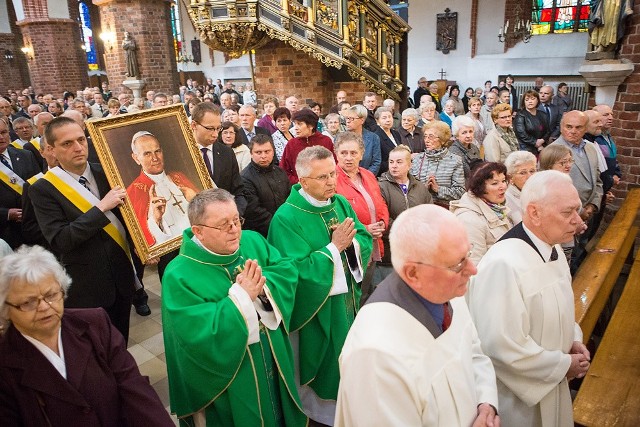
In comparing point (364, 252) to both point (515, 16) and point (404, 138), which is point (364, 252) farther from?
point (515, 16)

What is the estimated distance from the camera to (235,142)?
5277 mm

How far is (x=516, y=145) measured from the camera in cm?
576

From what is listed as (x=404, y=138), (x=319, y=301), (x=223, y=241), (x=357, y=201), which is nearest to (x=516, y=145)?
(x=404, y=138)

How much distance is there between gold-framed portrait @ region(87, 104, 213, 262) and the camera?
292 cm

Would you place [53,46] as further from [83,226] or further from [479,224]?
[479,224]

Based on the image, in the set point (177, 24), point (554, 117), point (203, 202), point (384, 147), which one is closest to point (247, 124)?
point (384, 147)

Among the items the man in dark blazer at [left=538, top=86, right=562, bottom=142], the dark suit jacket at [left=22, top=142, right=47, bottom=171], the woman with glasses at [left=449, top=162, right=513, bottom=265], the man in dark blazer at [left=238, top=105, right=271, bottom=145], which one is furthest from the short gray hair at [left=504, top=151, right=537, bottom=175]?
the man in dark blazer at [left=538, top=86, right=562, bottom=142]

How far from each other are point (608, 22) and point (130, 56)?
1109cm

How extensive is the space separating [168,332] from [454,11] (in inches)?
659

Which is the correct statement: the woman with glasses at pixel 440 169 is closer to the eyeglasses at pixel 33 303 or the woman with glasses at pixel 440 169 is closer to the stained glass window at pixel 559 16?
the eyeglasses at pixel 33 303

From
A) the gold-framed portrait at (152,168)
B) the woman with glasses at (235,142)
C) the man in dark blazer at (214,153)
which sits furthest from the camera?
the woman with glasses at (235,142)

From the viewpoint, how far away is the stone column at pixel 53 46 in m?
15.5

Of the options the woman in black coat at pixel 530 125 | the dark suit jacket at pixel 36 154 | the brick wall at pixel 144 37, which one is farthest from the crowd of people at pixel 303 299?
the brick wall at pixel 144 37

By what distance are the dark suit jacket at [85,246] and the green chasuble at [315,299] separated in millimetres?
1063
